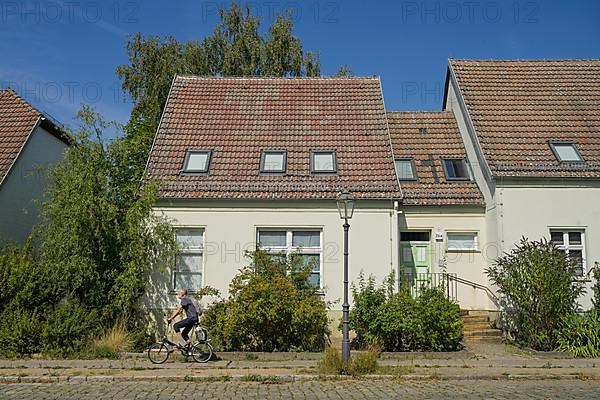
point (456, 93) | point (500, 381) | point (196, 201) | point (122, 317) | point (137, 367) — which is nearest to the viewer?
point (500, 381)

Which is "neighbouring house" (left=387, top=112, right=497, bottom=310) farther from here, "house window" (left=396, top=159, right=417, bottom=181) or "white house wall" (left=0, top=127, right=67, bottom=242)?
"white house wall" (left=0, top=127, right=67, bottom=242)

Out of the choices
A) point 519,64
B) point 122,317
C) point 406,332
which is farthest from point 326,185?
point 519,64

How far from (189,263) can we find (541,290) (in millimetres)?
9235

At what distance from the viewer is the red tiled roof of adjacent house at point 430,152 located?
60.7 feet

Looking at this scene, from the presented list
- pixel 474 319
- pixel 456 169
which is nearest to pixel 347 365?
pixel 474 319

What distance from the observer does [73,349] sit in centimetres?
1438

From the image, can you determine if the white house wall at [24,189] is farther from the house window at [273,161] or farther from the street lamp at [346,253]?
the street lamp at [346,253]

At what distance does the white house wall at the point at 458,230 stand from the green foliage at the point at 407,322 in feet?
11.4

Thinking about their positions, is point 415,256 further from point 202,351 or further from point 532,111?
point 202,351

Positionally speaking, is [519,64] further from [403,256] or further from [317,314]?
[317,314]

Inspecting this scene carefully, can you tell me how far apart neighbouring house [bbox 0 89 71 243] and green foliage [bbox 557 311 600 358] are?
15.3 m

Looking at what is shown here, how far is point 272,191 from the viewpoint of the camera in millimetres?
17109

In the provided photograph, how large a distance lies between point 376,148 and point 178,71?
60.9ft

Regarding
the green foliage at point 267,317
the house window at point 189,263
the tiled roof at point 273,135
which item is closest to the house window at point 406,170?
the tiled roof at point 273,135
